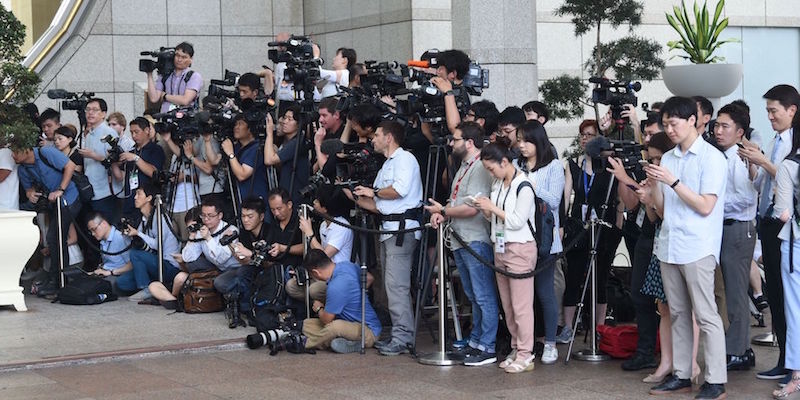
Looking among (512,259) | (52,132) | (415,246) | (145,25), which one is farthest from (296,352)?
(145,25)

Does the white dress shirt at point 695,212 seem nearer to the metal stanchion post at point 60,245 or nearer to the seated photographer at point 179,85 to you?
the seated photographer at point 179,85

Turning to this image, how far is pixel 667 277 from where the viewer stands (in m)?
7.76

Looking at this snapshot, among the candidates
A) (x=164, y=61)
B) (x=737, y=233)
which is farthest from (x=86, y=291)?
(x=737, y=233)

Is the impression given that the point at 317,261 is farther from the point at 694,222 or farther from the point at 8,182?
the point at 8,182

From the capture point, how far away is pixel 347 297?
9438mm

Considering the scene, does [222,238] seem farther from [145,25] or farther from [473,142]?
[145,25]

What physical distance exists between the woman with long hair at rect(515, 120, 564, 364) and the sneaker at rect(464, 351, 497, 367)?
0.37 m

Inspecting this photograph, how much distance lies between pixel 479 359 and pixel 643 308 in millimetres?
1223

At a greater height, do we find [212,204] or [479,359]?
[212,204]

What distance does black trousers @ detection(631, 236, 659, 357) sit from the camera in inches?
335

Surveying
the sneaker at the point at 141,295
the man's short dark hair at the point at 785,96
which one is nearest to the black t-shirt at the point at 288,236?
the sneaker at the point at 141,295

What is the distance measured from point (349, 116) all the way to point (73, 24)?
847 cm

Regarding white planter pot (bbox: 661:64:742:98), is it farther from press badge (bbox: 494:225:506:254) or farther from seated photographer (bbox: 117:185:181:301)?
press badge (bbox: 494:225:506:254)

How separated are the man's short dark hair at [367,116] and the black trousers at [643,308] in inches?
92.6
